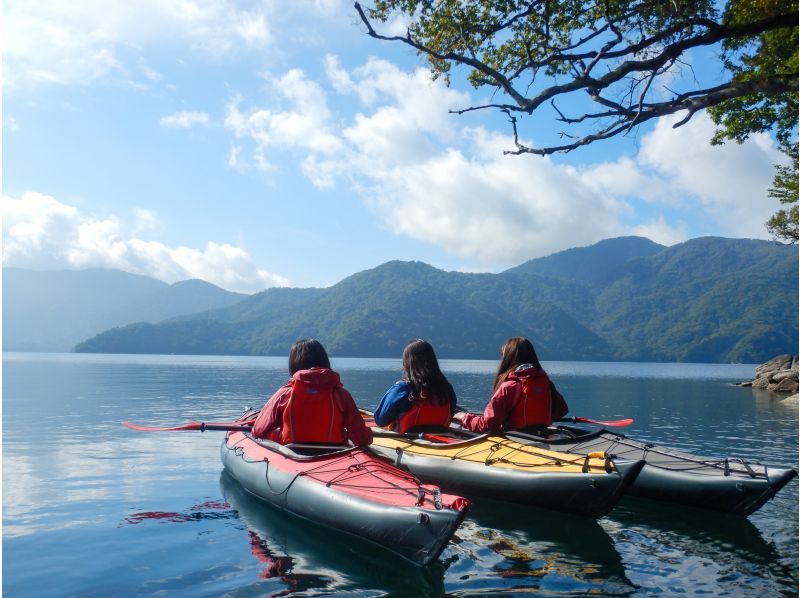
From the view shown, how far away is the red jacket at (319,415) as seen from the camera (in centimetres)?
885

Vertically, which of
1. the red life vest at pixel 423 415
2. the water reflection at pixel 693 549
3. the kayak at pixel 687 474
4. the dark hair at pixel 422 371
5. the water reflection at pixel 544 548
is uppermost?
the dark hair at pixel 422 371

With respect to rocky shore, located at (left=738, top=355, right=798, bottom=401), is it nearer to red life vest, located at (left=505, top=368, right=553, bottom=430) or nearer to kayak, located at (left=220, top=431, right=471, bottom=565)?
red life vest, located at (left=505, top=368, right=553, bottom=430)

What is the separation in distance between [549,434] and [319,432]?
419cm

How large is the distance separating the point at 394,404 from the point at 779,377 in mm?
44928

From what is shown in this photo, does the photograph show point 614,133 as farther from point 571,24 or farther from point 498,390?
point 498,390

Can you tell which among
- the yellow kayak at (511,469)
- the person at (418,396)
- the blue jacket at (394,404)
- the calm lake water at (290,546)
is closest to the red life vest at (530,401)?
the yellow kayak at (511,469)

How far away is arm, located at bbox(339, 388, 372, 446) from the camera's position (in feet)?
29.5

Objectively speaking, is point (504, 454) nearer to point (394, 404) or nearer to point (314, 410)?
point (394, 404)

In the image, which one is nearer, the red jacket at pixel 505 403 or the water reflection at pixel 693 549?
the water reflection at pixel 693 549

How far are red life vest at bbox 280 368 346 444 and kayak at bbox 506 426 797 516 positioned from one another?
314 cm

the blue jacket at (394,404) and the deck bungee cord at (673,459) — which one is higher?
the blue jacket at (394,404)

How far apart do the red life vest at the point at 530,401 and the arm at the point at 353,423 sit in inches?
112

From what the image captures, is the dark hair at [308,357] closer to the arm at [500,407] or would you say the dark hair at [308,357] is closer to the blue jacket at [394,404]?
the blue jacket at [394,404]

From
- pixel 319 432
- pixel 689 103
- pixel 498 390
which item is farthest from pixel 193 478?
pixel 689 103
